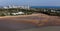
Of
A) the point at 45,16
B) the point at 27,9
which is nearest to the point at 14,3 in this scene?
the point at 27,9

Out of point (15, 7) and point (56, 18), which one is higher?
point (15, 7)

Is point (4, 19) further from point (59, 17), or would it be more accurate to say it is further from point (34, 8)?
point (59, 17)

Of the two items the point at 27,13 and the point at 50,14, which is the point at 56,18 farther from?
the point at 27,13

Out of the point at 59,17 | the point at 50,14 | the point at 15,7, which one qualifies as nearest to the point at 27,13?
the point at 15,7

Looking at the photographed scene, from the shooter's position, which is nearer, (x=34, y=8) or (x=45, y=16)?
(x=34, y=8)

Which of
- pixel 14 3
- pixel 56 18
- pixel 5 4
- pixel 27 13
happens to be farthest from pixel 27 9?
pixel 56 18

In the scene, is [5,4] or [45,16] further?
[45,16]

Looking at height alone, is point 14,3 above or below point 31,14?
above

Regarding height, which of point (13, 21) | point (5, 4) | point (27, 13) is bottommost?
point (13, 21)

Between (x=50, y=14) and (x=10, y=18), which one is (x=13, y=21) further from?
(x=50, y=14)
